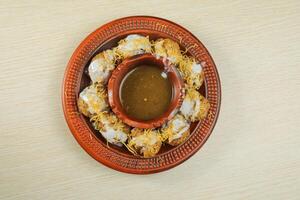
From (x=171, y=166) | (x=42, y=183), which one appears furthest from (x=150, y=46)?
(x=42, y=183)

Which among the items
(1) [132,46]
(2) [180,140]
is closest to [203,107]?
(2) [180,140]

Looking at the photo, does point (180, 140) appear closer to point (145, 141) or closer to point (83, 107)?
point (145, 141)

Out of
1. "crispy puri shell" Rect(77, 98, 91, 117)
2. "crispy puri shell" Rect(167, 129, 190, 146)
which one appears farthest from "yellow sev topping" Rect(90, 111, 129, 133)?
"crispy puri shell" Rect(167, 129, 190, 146)

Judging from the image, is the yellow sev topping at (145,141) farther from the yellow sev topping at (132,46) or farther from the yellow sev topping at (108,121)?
the yellow sev topping at (132,46)

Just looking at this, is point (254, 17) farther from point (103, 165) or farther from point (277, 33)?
point (103, 165)

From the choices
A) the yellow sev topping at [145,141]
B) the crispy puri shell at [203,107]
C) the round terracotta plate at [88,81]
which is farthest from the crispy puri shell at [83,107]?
the crispy puri shell at [203,107]
